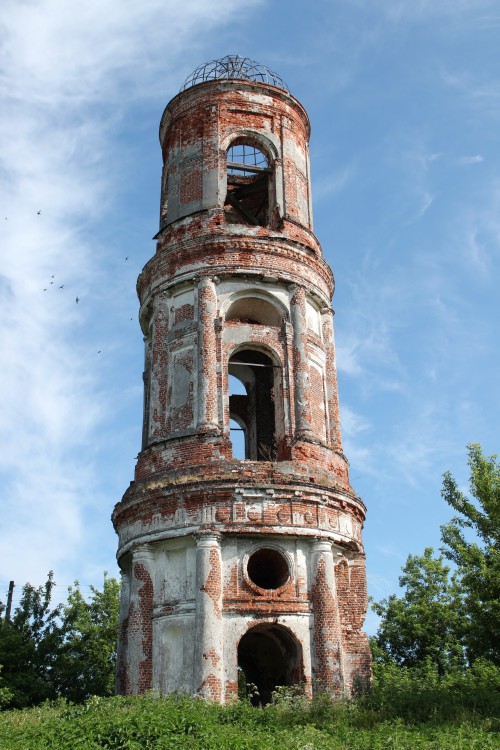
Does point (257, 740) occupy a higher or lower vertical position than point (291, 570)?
lower

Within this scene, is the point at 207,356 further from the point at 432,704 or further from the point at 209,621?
the point at 432,704

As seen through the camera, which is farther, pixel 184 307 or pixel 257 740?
pixel 184 307

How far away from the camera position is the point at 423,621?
26.7 meters

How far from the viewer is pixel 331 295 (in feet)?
60.2

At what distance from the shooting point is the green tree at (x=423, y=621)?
26.0 metres

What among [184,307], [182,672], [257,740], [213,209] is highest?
[213,209]

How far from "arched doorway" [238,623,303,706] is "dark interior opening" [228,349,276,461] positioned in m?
4.10

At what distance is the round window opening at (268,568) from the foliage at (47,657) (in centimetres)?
611

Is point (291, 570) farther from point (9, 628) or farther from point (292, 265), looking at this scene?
point (9, 628)

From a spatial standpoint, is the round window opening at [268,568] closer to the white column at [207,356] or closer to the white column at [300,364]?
the white column at [300,364]

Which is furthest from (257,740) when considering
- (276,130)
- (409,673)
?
(409,673)

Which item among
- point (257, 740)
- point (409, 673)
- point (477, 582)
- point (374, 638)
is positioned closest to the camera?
point (257, 740)

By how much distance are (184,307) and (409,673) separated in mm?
13941

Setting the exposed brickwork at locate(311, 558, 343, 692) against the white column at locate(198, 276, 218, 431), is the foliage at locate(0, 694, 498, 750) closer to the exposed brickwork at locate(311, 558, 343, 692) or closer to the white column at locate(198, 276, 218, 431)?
the exposed brickwork at locate(311, 558, 343, 692)
